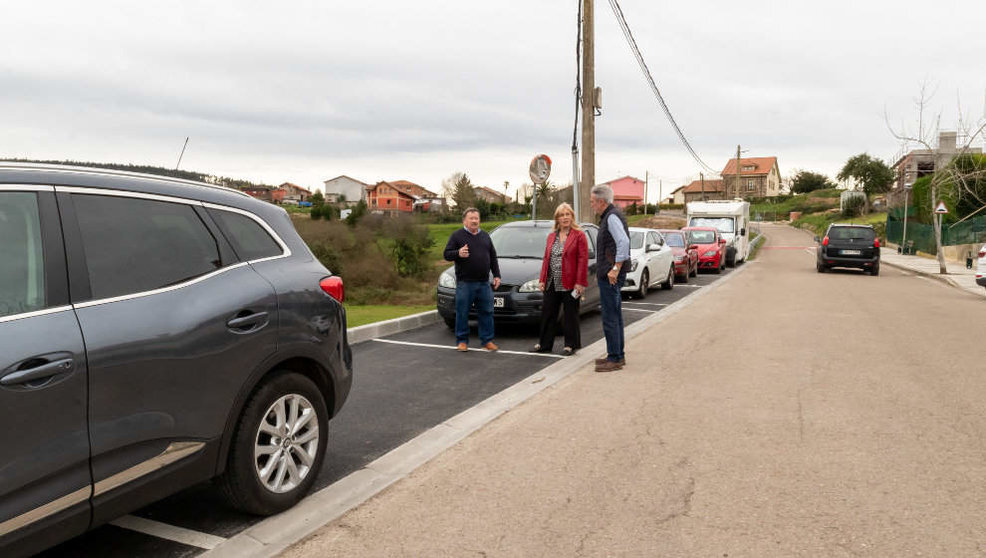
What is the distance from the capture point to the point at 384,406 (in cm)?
593

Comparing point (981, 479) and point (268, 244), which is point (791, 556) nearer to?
point (981, 479)

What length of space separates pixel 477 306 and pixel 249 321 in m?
5.35

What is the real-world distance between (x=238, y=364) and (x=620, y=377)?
14.8ft

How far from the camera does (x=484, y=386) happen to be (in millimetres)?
6707

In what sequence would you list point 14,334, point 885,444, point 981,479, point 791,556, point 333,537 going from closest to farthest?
point 14,334, point 791,556, point 333,537, point 981,479, point 885,444

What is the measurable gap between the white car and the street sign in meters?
2.53

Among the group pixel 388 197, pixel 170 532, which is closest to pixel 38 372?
pixel 170 532

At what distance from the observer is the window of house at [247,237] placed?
3.61 m

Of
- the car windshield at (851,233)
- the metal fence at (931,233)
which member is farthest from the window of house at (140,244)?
the metal fence at (931,233)

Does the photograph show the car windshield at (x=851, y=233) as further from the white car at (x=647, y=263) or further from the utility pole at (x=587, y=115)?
the utility pole at (x=587, y=115)

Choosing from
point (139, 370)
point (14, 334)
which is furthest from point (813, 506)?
point (14, 334)

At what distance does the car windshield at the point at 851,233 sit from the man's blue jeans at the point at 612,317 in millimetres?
18386

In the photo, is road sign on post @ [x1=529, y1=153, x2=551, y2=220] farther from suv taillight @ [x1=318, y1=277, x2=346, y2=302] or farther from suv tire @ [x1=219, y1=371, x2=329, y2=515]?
suv tire @ [x1=219, y1=371, x2=329, y2=515]

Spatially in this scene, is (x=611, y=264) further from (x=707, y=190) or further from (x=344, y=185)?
(x=344, y=185)
